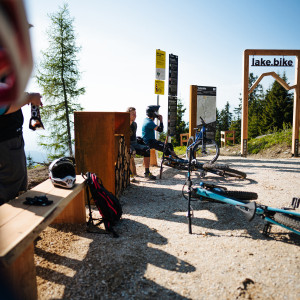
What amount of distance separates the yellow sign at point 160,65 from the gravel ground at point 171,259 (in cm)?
470

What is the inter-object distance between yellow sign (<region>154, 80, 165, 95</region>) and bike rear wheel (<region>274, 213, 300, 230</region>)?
546 centimetres

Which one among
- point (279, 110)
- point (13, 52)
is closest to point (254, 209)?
point (13, 52)

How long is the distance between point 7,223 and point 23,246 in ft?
1.23

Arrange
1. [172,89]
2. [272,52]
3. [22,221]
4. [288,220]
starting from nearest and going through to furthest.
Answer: [22,221] < [288,220] < [172,89] < [272,52]

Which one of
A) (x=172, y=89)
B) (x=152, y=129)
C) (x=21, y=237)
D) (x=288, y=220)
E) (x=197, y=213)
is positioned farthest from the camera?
(x=172, y=89)

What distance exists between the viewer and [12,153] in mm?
2451

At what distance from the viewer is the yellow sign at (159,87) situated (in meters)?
7.50

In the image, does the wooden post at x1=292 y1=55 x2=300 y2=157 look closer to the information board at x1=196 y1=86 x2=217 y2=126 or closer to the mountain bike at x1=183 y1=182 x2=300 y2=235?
the information board at x1=196 y1=86 x2=217 y2=126

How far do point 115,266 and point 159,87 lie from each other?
237 inches

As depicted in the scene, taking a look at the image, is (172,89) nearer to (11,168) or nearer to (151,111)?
(151,111)

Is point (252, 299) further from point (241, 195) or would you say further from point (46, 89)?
point (46, 89)

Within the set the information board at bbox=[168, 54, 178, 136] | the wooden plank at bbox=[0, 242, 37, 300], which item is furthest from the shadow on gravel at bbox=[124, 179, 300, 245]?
the information board at bbox=[168, 54, 178, 136]

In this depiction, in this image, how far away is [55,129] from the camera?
16.5 metres

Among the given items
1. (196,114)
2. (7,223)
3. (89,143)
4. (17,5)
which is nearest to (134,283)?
(7,223)
